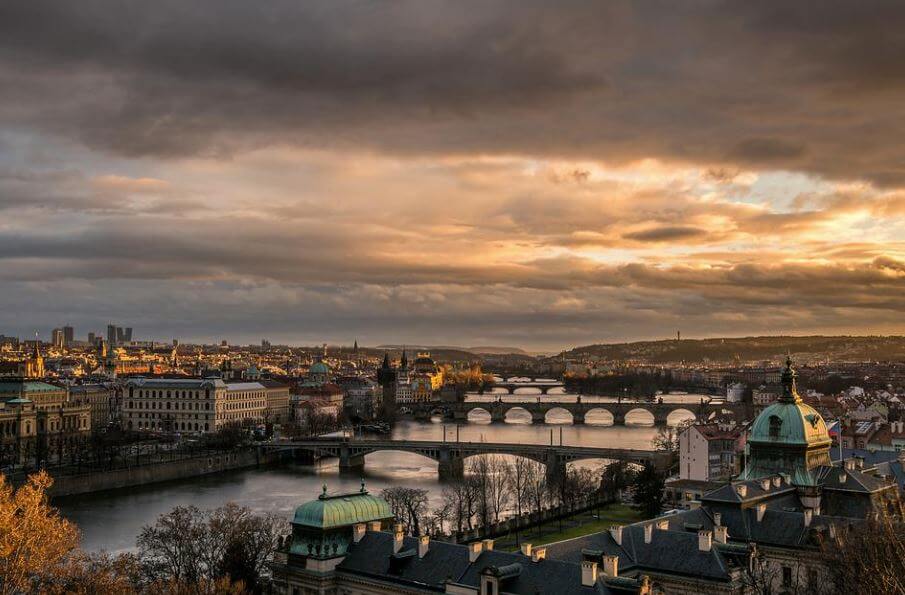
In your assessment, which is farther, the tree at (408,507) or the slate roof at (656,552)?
the tree at (408,507)

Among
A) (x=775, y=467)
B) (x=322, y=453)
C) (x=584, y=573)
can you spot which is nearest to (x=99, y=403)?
(x=322, y=453)

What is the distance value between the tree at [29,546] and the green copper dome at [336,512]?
290 inches

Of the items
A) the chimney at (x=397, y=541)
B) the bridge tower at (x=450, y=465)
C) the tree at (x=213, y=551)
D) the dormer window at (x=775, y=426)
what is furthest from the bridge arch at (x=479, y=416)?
the chimney at (x=397, y=541)

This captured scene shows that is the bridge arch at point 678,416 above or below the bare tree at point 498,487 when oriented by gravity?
below

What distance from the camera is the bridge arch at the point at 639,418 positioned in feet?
525

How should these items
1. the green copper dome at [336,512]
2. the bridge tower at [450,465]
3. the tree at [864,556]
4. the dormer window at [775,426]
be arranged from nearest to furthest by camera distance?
1. the tree at [864,556]
2. the green copper dome at [336,512]
3. the dormer window at [775,426]
4. the bridge tower at [450,465]

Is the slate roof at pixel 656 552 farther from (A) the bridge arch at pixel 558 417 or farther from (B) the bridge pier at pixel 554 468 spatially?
(A) the bridge arch at pixel 558 417

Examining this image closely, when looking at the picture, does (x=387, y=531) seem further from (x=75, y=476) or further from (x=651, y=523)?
(x=75, y=476)

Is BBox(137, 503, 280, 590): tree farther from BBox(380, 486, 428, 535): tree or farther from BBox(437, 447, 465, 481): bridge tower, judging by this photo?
BBox(437, 447, 465, 481): bridge tower

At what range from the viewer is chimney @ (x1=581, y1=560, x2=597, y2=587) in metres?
27.3

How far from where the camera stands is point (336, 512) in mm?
34000

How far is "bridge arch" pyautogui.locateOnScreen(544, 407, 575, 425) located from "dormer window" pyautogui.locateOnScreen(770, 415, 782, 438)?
118 m

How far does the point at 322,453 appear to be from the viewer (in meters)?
111

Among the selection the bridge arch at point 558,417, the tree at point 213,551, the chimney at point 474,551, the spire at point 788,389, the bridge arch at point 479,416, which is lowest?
the bridge arch at point 479,416
